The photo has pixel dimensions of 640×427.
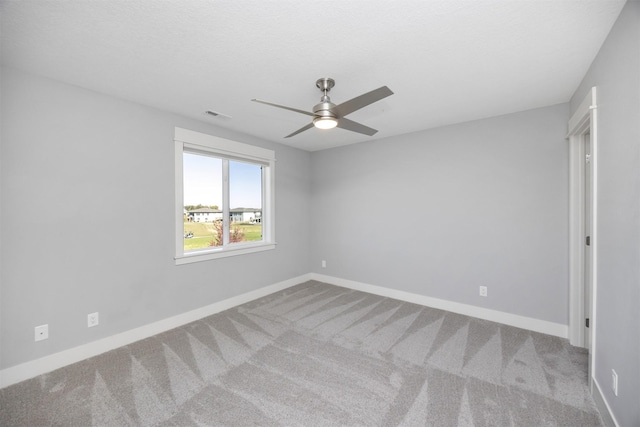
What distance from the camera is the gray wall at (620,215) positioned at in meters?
1.32

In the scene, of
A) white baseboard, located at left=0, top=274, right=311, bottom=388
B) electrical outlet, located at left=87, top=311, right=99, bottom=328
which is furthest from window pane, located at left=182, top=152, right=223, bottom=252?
electrical outlet, located at left=87, top=311, right=99, bottom=328

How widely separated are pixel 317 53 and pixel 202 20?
75 cm

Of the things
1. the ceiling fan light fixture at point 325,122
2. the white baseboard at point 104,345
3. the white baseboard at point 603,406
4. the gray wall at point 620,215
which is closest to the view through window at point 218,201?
the white baseboard at point 104,345

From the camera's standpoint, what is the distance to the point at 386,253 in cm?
403

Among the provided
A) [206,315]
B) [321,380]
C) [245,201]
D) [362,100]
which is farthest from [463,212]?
[206,315]

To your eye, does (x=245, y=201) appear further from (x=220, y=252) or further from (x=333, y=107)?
(x=333, y=107)

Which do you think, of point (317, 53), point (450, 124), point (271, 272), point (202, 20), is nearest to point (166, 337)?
point (271, 272)

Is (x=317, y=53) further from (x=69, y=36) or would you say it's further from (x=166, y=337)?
(x=166, y=337)

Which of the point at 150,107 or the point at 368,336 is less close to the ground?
the point at 150,107

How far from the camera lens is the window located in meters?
3.11

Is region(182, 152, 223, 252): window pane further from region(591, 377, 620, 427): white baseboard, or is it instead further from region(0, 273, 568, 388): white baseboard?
region(591, 377, 620, 427): white baseboard

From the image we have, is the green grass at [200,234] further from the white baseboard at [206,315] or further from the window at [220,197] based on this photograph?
the white baseboard at [206,315]

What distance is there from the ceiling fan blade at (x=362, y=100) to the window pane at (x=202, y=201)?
2137 mm

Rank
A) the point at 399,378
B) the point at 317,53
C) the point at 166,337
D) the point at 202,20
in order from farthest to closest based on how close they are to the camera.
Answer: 1. the point at 166,337
2. the point at 399,378
3. the point at 317,53
4. the point at 202,20
